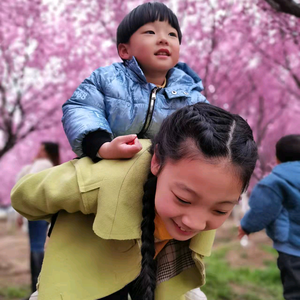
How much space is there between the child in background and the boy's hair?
141 centimetres

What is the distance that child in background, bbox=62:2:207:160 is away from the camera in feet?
4.90

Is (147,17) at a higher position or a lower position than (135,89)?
higher

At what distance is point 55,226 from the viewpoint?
1.48 metres

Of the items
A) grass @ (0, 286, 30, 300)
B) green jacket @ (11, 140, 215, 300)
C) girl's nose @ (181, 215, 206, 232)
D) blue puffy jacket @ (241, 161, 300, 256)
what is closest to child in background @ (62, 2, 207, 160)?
green jacket @ (11, 140, 215, 300)

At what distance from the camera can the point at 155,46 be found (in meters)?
1.64

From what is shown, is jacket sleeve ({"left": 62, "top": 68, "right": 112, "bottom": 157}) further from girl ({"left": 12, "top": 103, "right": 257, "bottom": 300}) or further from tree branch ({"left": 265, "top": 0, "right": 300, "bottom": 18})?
tree branch ({"left": 265, "top": 0, "right": 300, "bottom": 18})

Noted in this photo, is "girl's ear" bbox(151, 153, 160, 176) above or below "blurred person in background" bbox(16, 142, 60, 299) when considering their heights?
above

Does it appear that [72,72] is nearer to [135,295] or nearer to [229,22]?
[229,22]

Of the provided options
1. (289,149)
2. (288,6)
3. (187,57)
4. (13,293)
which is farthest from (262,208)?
(187,57)

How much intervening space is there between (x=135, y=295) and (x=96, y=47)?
6125 millimetres

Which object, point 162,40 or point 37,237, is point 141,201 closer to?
point 162,40

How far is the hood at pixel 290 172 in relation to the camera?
278 cm

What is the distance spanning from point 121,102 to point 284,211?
184 cm

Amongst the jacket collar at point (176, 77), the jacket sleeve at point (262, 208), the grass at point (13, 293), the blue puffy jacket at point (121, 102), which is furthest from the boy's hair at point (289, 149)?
the grass at point (13, 293)
